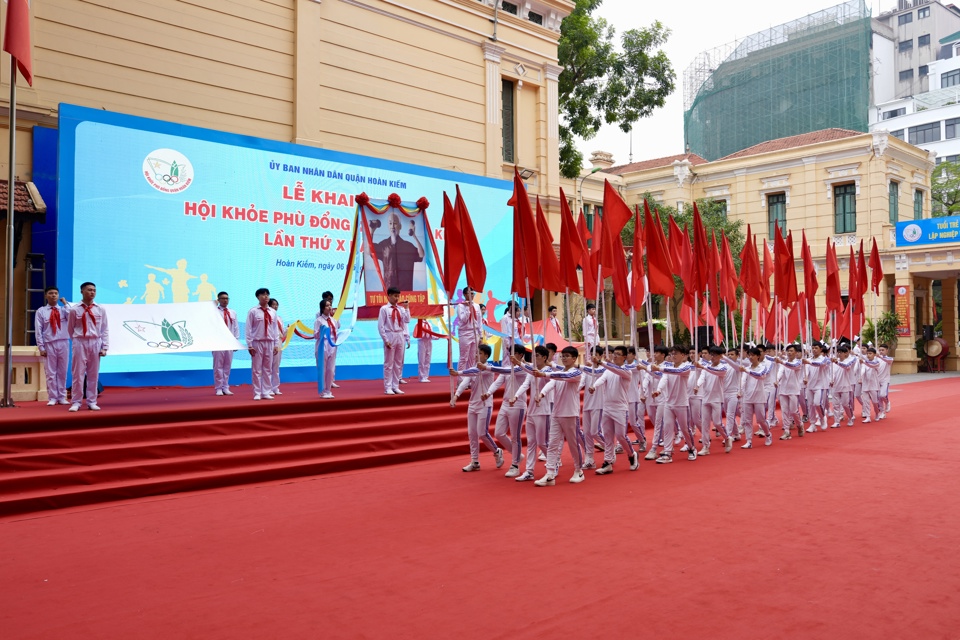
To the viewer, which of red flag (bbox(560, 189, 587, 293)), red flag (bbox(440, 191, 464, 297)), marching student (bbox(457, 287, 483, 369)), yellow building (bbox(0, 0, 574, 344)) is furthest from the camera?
marching student (bbox(457, 287, 483, 369))

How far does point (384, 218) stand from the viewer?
12812 millimetres

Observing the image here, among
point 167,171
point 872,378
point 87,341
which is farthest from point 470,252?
point 872,378

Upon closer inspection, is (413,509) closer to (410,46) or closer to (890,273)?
(410,46)

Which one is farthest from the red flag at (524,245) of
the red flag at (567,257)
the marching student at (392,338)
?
the marching student at (392,338)

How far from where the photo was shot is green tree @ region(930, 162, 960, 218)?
107 feet

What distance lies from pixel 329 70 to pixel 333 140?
1396 mm

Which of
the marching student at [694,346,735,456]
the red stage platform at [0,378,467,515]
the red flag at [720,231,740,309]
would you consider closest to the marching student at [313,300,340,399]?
the red stage platform at [0,378,467,515]

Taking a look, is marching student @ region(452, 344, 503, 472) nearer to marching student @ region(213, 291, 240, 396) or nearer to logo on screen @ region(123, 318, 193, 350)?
logo on screen @ region(123, 318, 193, 350)

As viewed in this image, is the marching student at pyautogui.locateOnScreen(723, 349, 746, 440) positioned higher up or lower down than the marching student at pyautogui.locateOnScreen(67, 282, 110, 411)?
lower down

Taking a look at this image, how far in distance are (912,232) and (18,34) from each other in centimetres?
2574

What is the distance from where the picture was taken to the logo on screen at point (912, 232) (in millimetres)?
25438

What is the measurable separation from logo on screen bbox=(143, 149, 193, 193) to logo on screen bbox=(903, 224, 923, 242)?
75.9 ft

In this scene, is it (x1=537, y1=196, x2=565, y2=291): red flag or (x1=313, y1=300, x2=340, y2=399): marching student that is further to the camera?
(x1=313, y1=300, x2=340, y2=399): marching student

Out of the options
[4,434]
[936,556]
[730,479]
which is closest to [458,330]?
[730,479]
